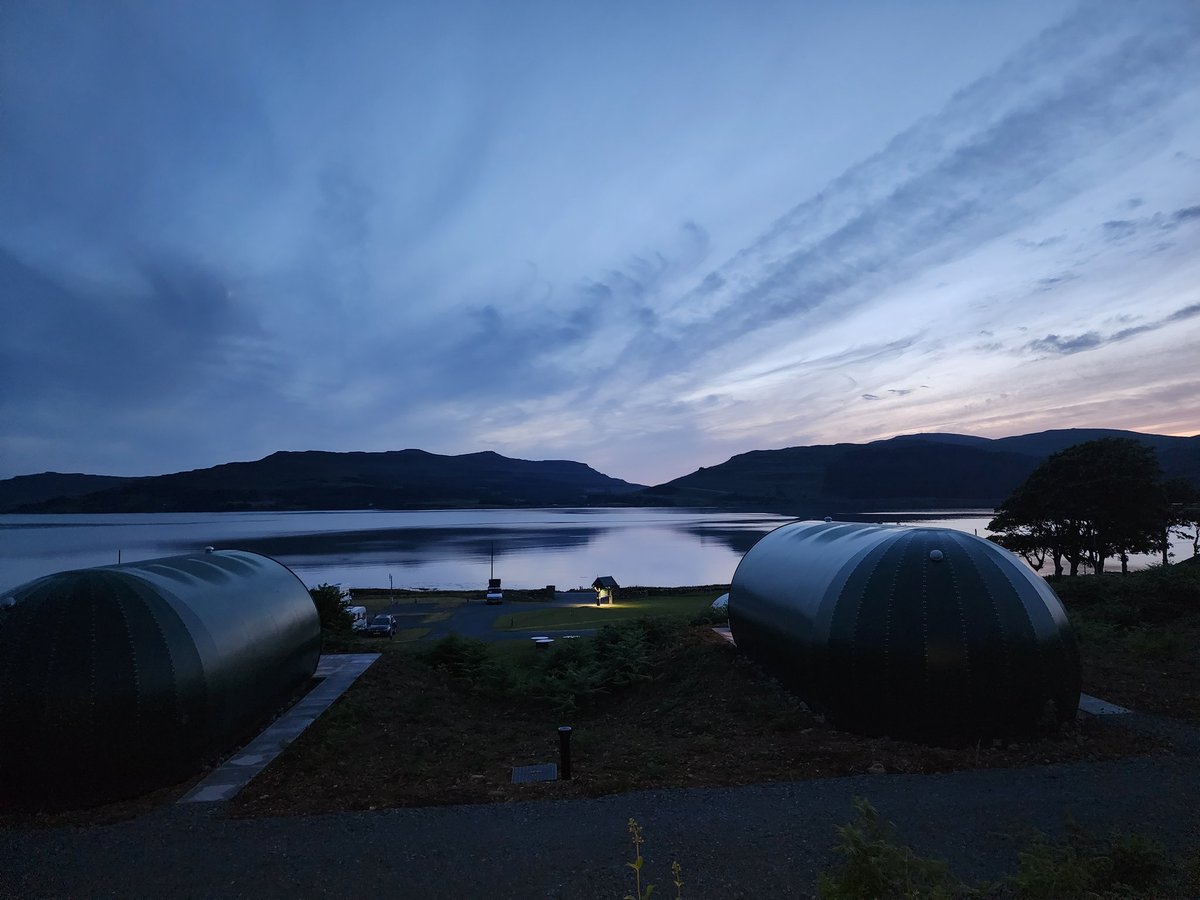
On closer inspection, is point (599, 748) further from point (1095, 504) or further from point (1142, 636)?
point (1095, 504)

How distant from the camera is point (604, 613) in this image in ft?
129

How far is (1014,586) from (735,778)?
6146mm

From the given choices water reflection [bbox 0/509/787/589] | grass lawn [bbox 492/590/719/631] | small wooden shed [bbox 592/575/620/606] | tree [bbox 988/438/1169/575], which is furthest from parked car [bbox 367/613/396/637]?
tree [bbox 988/438/1169/575]

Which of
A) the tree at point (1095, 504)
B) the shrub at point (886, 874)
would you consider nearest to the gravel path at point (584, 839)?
the shrub at point (886, 874)

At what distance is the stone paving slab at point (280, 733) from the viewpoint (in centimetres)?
1032

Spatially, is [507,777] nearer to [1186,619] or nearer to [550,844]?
[550,844]

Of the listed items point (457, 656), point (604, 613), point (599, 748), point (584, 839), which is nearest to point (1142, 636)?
point (599, 748)

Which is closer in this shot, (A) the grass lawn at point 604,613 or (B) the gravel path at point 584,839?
(B) the gravel path at point 584,839

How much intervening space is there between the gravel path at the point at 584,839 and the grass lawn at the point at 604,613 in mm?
21835

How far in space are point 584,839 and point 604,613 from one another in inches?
1246

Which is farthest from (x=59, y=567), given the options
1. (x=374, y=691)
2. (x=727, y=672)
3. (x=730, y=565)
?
(x=727, y=672)

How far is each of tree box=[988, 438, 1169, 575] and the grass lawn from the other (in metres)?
23.6

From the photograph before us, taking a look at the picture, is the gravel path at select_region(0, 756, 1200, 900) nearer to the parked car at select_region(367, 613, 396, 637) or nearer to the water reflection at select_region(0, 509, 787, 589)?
the parked car at select_region(367, 613, 396, 637)

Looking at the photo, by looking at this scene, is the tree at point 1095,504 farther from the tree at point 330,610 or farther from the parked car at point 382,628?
the tree at point 330,610
